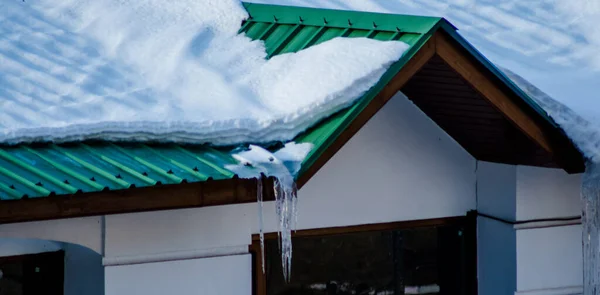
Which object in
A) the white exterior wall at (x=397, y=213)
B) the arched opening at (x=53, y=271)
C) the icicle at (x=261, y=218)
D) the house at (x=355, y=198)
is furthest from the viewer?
the arched opening at (x=53, y=271)

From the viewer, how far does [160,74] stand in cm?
642

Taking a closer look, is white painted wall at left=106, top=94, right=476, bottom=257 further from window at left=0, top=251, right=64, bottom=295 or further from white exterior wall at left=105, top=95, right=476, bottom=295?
window at left=0, top=251, right=64, bottom=295

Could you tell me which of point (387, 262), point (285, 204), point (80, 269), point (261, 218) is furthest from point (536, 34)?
point (80, 269)

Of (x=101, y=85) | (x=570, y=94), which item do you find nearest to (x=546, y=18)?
(x=570, y=94)

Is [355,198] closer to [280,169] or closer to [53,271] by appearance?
[280,169]

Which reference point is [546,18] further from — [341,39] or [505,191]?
Result: [341,39]

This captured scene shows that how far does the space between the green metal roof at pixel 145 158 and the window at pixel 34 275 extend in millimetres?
1137

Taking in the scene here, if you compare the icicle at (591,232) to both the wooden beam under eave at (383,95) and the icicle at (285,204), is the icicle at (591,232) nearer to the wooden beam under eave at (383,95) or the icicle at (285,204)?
the wooden beam under eave at (383,95)

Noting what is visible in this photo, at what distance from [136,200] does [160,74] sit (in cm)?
141

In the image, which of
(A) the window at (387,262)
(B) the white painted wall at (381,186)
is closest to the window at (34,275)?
(B) the white painted wall at (381,186)

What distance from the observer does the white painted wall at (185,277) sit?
5.84 m

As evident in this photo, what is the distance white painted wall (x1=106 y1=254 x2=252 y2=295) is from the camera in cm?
584

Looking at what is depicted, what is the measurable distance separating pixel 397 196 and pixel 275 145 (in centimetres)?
132

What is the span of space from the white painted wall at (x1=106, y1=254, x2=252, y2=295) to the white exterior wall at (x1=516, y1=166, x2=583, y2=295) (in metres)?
2.00
